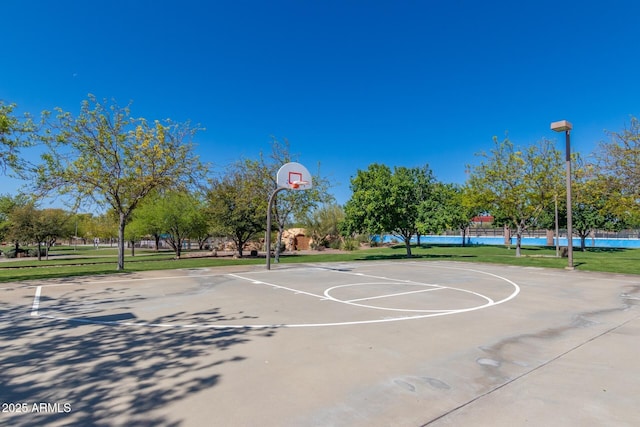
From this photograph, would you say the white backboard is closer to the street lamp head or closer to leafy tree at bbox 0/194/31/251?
the street lamp head

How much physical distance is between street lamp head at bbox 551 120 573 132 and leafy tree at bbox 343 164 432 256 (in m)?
9.23

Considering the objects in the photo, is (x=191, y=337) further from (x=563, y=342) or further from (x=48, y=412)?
(x=563, y=342)

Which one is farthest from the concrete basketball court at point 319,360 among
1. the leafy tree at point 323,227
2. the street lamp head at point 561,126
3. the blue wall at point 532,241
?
the blue wall at point 532,241

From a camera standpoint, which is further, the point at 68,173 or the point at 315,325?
the point at 68,173

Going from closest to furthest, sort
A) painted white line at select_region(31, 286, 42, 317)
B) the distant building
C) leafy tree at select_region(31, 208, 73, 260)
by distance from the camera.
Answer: painted white line at select_region(31, 286, 42, 317)
leafy tree at select_region(31, 208, 73, 260)
the distant building

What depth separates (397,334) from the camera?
19.4 ft

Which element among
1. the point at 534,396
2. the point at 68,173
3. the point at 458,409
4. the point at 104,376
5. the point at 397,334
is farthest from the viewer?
the point at 68,173

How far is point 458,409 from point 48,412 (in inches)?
149

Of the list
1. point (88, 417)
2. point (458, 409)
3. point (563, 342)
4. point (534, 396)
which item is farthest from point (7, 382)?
point (563, 342)

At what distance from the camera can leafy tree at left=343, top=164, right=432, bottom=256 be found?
2225cm

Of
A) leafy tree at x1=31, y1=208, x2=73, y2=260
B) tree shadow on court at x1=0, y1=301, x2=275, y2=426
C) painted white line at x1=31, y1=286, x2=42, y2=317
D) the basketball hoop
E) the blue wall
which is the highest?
the basketball hoop

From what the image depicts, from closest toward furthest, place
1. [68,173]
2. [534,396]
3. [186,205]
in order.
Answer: [534,396], [68,173], [186,205]

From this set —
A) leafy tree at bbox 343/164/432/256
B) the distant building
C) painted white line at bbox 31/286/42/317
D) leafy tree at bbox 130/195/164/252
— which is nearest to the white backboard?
leafy tree at bbox 343/164/432/256

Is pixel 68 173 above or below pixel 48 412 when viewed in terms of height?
above
